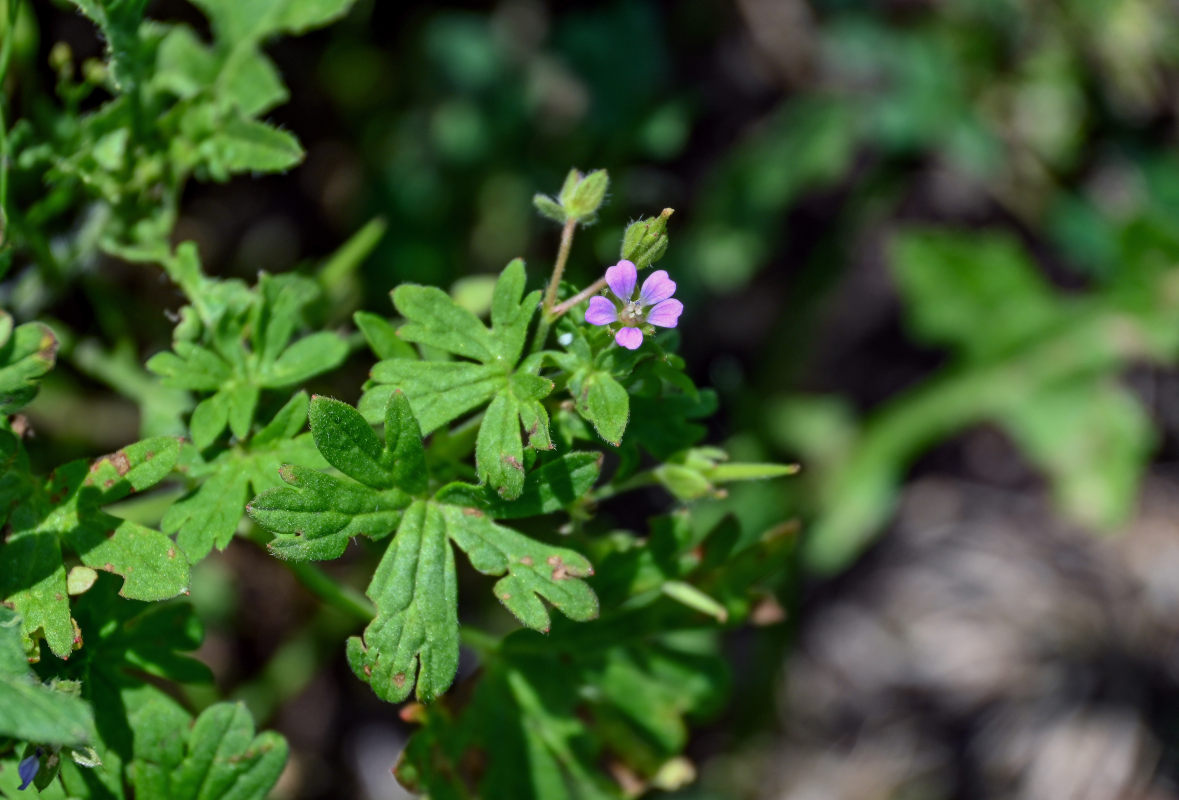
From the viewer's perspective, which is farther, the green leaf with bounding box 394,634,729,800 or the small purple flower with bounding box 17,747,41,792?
the green leaf with bounding box 394,634,729,800

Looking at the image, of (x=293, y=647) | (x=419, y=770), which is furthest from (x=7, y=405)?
(x=293, y=647)

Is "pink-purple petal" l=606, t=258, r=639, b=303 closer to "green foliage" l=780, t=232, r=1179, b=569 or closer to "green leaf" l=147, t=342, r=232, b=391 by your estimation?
"green leaf" l=147, t=342, r=232, b=391

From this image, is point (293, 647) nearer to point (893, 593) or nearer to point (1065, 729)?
point (893, 593)

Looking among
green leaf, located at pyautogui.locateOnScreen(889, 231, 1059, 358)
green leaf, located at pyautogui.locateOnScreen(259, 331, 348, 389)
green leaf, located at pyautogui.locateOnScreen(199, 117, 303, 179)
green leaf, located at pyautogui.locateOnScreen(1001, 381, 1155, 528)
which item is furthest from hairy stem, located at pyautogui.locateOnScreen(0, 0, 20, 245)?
green leaf, located at pyautogui.locateOnScreen(1001, 381, 1155, 528)

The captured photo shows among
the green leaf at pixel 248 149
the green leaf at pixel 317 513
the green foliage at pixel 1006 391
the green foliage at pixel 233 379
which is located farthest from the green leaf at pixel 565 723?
the green foliage at pixel 1006 391

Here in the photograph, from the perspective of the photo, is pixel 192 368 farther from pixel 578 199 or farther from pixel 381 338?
pixel 578 199

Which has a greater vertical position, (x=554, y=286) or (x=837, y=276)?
(x=554, y=286)

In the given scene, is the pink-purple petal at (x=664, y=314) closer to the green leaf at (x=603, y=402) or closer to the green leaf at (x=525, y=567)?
the green leaf at (x=603, y=402)

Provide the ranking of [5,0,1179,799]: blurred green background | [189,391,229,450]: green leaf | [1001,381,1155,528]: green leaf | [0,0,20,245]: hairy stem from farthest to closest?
[1001,381,1155,528]: green leaf < [5,0,1179,799]: blurred green background < [0,0,20,245]: hairy stem < [189,391,229,450]: green leaf

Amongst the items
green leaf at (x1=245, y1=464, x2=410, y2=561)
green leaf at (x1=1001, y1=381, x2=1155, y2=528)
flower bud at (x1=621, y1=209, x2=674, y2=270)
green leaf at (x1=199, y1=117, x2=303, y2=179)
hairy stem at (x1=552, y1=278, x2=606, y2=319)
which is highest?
flower bud at (x1=621, y1=209, x2=674, y2=270)
